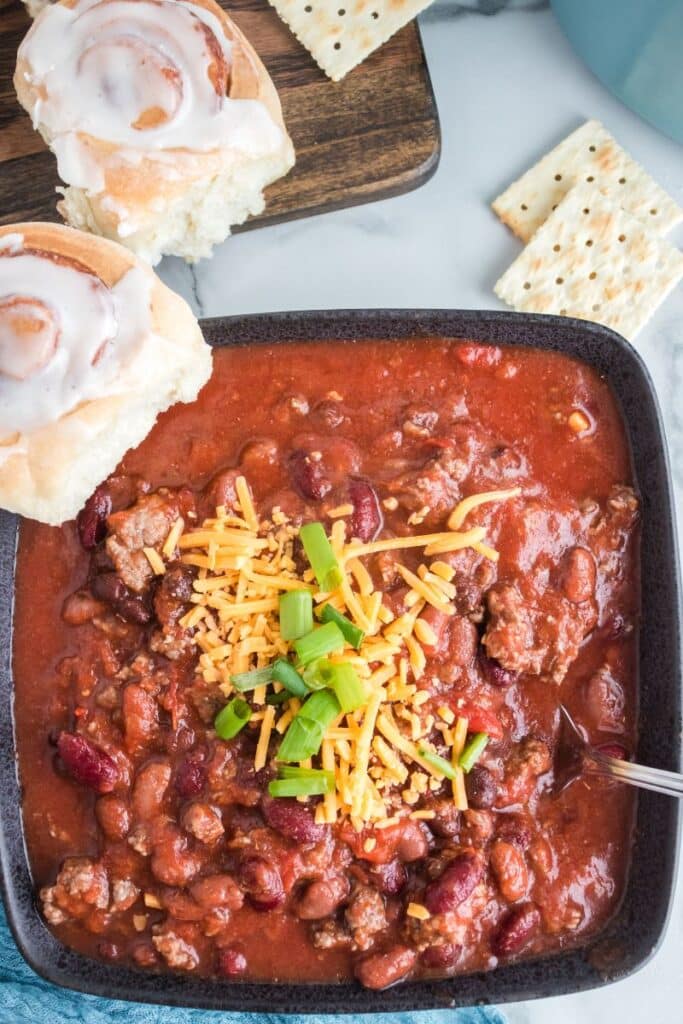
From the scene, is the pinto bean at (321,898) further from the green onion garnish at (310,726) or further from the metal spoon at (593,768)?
the metal spoon at (593,768)

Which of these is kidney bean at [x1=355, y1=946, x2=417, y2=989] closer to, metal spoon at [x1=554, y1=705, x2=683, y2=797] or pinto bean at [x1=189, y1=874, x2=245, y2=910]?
pinto bean at [x1=189, y1=874, x2=245, y2=910]

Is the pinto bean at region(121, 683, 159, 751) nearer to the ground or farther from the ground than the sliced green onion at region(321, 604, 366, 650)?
nearer to the ground

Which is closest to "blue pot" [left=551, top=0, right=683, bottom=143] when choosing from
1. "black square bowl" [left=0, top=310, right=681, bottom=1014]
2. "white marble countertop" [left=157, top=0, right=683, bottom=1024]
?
"white marble countertop" [left=157, top=0, right=683, bottom=1024]

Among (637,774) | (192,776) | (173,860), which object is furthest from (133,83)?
(637,774)

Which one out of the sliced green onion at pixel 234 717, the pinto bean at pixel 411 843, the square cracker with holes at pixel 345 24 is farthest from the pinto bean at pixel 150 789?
the square cracker with holes at pixel 345 24

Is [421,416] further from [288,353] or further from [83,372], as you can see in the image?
[83,372]

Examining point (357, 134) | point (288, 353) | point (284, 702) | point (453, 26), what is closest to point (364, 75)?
point (357, 134)
